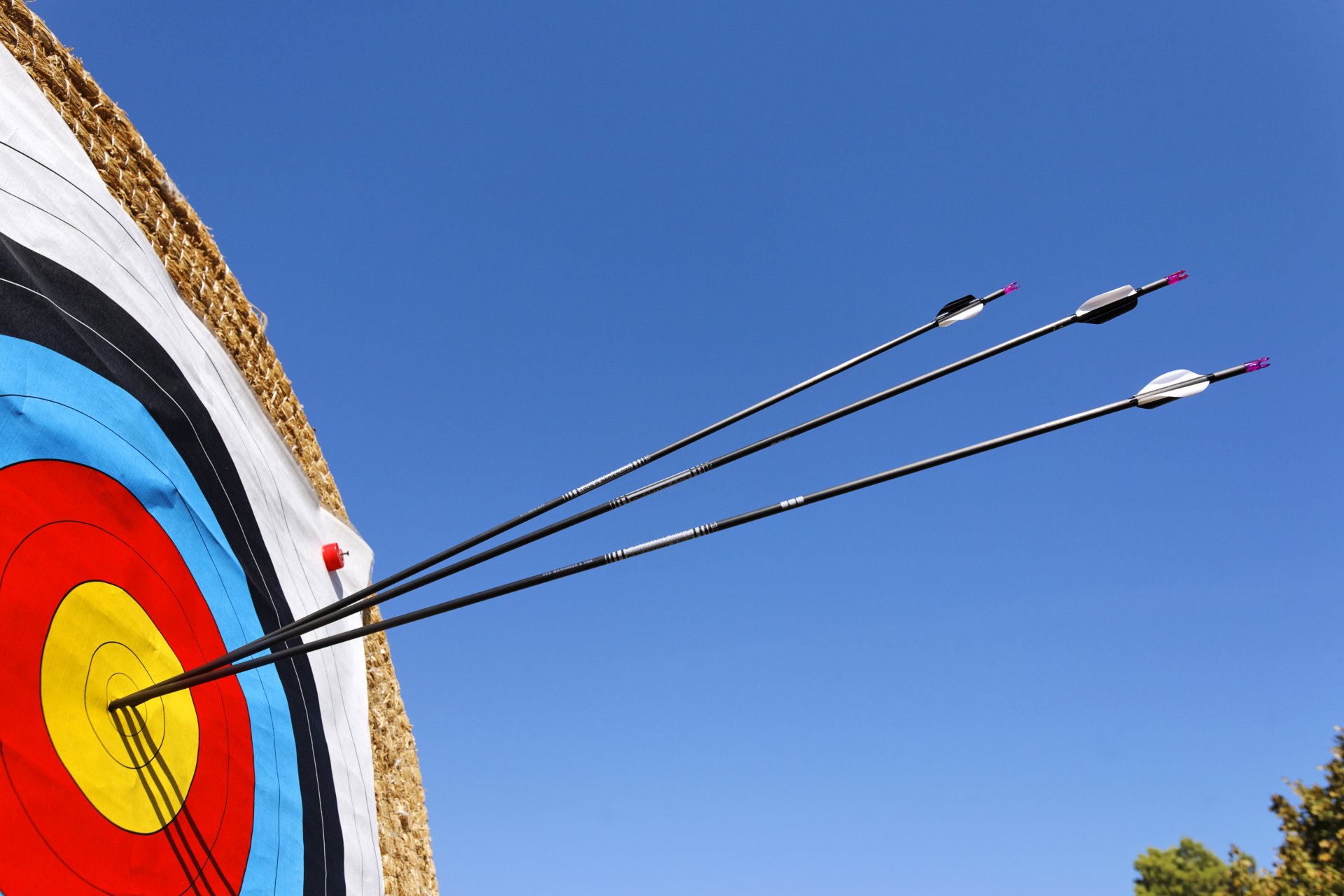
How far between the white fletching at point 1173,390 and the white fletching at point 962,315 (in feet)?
1.62

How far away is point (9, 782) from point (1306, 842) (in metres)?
11.2

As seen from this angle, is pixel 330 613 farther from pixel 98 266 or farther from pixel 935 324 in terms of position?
pixel 935 324

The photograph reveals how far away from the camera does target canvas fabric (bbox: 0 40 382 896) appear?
2.38 meters

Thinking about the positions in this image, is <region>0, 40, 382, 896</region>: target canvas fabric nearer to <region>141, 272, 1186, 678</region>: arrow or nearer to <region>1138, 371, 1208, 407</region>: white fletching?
<region>141, 272, 1186, 678</region>: arrow

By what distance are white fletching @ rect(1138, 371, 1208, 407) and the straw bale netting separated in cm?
321

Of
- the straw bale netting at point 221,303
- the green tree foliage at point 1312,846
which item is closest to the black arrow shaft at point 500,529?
the straw bale netting at point 221,303

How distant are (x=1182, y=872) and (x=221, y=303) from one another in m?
34.6

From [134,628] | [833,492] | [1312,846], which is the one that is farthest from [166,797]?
[1312,846]

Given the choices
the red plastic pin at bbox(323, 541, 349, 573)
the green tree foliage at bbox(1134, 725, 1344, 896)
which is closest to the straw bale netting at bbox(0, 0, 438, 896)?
the red plastic pin at bbox(323, 541, 349, 573)

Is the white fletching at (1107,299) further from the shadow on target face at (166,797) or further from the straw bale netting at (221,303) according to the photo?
the straw bale netting at (221,303)

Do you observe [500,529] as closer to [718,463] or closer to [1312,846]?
[718,463]

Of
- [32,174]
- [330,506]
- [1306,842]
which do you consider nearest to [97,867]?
[32,174]

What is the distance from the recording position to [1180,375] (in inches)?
82.0

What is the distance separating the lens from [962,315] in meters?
2.45
